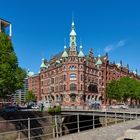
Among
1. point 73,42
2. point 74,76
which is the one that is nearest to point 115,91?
point 74,76

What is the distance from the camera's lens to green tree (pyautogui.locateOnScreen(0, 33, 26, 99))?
129ft

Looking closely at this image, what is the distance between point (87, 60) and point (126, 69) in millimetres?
38830

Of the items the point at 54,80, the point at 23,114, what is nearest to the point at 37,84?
the point at 54,80

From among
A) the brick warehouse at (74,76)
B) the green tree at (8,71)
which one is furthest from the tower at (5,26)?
the brick warehouse at (74,76)

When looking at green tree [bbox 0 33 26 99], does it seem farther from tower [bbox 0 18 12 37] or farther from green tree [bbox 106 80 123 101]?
green tree [bbox 106 80 123 101]

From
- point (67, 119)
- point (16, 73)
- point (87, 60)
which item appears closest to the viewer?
point (16, 73)

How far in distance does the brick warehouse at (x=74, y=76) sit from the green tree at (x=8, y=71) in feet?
226

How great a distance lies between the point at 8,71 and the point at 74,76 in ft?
241

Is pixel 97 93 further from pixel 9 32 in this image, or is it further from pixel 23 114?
pixel 23 114

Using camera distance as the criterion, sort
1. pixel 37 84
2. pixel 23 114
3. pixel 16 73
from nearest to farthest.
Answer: pixel 16 73 < pixel 23 114 < pixel 37 84

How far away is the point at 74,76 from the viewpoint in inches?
4439

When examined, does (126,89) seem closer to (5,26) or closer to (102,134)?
(5,26)

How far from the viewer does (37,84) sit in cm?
14575

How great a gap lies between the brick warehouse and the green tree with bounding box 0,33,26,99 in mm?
68949
